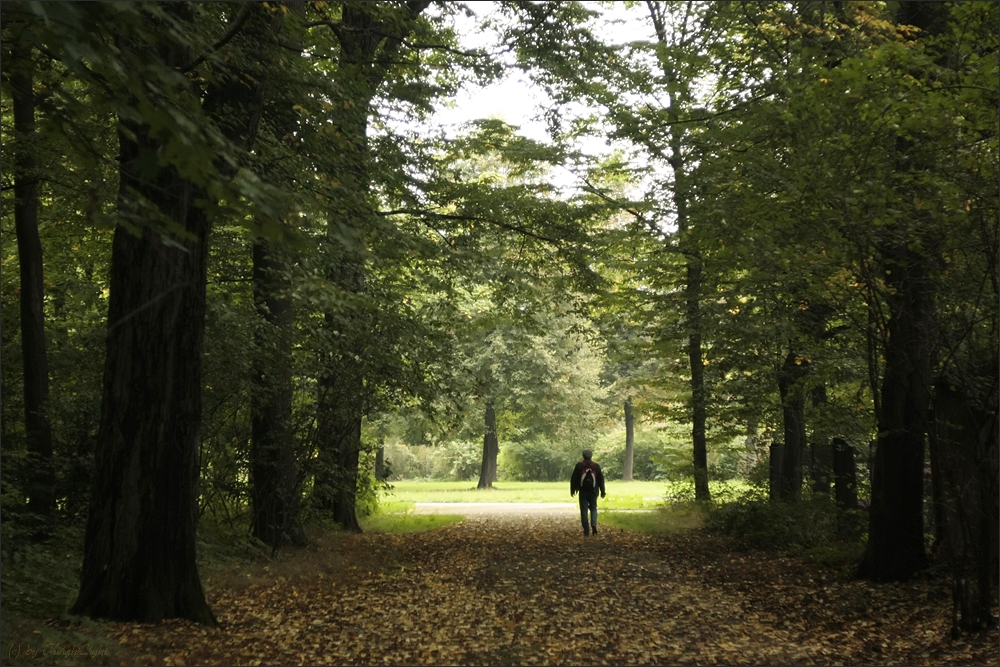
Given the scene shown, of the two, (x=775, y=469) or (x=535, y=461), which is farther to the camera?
(x=535, y=461)

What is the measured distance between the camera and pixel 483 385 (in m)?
14.4

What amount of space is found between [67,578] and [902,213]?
28.5 ft

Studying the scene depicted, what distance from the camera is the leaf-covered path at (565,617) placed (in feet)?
22.8

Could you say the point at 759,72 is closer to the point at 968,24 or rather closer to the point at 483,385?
the point at 968,24

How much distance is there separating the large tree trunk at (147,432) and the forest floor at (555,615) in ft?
1.15

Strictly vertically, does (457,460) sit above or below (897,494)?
below

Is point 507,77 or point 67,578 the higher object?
point 507,77

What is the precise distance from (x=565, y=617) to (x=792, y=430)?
8.37 m

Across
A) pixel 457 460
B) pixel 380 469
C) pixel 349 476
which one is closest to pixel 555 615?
pixel 349 476

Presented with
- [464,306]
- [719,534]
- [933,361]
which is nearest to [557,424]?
[464,306]

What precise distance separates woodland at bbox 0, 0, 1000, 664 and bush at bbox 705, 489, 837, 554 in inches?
2.7

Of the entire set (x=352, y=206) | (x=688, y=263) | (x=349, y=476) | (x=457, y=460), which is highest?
(x=688, y=263)

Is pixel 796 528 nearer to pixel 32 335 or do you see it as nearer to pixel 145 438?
pixel 145 438

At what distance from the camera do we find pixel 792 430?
15.4 m
